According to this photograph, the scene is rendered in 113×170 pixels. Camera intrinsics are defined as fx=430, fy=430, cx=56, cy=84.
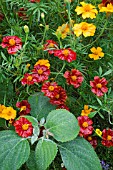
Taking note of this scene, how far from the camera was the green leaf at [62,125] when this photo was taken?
5.26ft

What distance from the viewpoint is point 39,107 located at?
5.72ft

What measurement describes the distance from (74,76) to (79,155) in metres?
0.30

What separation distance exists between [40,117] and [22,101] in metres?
0.10

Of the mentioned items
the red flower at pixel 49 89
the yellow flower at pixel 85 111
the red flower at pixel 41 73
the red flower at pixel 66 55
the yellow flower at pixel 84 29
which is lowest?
the yellow flower at pixel 85 111

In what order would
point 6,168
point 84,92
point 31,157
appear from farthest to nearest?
point 84,92 → point 31,157 → point 6,168

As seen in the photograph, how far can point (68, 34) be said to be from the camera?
5.68 ft

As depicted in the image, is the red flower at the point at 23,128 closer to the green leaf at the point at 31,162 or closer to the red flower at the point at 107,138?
the green leaf at the point at 31,162

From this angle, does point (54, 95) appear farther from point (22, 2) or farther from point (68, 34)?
point (22, 2)

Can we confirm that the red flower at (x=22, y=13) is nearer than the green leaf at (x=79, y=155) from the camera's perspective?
No

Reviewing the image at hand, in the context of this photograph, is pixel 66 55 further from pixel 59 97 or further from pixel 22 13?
pixel 22 13

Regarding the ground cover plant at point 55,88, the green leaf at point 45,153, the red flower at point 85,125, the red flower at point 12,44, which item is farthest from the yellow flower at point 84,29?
the green leaf at point 45,153

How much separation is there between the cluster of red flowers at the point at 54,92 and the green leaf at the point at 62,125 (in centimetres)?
4

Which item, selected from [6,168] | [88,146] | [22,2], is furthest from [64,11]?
[6,168]

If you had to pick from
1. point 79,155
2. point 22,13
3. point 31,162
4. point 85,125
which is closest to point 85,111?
point 85,125
